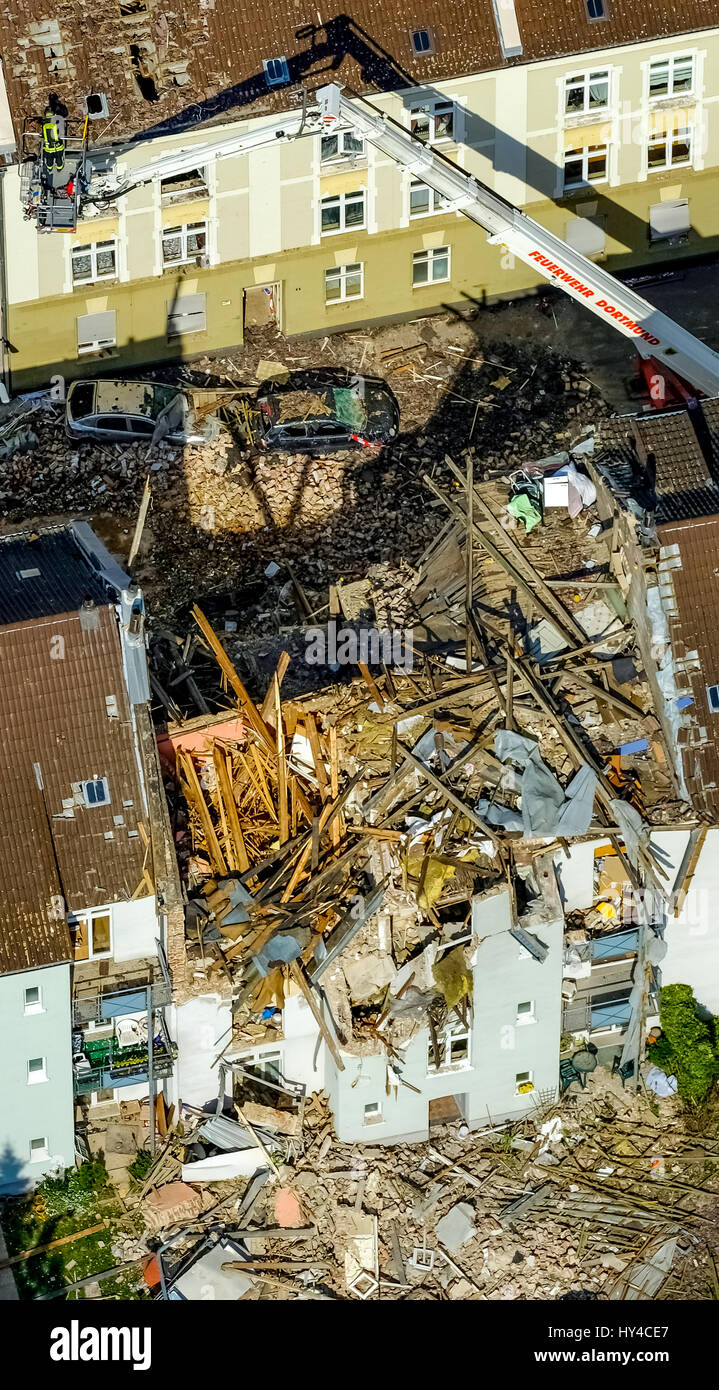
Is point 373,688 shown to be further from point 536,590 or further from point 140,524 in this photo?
point 140,524

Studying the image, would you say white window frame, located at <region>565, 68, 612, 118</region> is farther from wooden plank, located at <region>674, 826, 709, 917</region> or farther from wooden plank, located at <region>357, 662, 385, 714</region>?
wooden plank, located at <region>674, 826, 709, 917</region>

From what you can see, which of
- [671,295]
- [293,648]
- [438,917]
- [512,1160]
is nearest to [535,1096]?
[512,1160]

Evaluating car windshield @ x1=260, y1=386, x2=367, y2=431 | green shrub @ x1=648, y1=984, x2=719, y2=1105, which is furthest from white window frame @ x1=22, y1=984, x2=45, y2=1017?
car windshield @ x1=260, y1=386, x2=367, y2=431

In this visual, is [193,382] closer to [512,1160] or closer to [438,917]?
[438,917]

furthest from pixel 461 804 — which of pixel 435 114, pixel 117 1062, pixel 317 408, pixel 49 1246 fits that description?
pixel 435 114

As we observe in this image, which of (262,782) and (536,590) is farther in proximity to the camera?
(536,590)

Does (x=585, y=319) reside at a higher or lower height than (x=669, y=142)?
lower
